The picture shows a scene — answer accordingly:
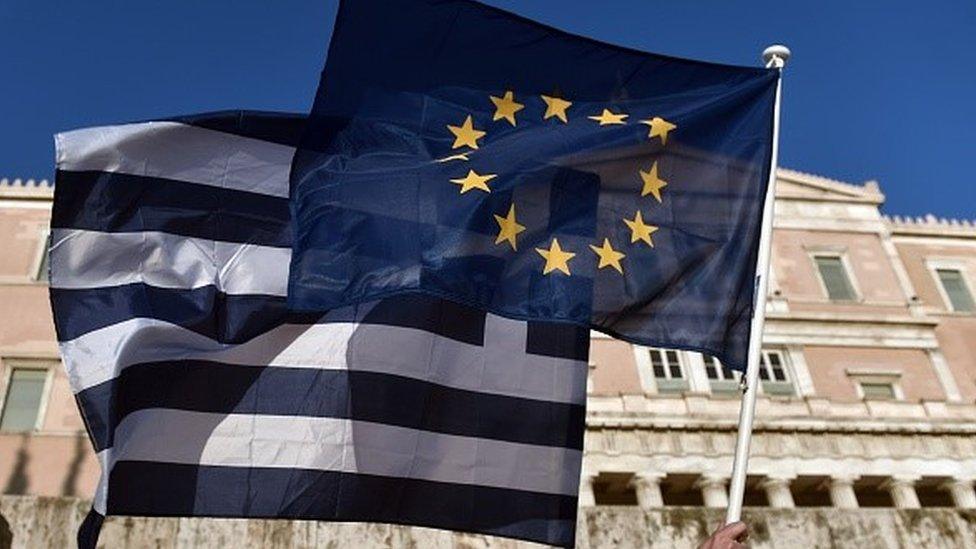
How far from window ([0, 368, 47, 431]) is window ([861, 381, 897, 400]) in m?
23.6

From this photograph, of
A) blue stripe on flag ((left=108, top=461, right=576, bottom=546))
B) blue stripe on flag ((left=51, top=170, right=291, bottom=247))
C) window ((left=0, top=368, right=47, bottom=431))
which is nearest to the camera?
blue stripe on flag ((left=108, top=461, right=576, bottom=546))

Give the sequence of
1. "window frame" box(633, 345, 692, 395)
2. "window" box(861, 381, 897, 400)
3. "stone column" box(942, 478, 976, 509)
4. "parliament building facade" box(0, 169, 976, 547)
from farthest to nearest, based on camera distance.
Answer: "window" box(861, 381, 897, 400) → "window frame" box(633, 345, 692, 395) → "stone column" box(942, 478, 976, 509) → "parliament building facade" box(0, 169, 976, 547)

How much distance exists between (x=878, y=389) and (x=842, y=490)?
187 inches

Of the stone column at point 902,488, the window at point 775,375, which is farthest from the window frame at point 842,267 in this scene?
the stone column at point 902,488

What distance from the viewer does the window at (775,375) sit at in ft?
97.8

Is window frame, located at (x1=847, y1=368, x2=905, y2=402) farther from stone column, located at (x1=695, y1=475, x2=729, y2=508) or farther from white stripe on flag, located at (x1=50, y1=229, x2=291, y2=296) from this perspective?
white stripe on flag, located at (x1=50, y1=229, x2=291, y2=296)

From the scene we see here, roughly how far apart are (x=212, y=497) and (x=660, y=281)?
279 cm

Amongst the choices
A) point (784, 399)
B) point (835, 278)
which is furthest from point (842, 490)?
point (835, 278)

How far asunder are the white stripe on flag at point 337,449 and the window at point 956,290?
32.1 meters

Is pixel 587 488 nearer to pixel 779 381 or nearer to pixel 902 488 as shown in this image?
pixel 779 381

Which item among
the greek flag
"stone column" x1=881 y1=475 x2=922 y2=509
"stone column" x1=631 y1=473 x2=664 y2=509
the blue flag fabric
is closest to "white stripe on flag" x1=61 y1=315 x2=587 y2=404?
the greek flag

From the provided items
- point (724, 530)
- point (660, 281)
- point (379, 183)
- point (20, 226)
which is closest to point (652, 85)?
point (660, 281)

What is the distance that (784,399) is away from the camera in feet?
94.6

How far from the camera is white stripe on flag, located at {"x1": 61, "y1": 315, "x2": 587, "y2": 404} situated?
18.9ft
